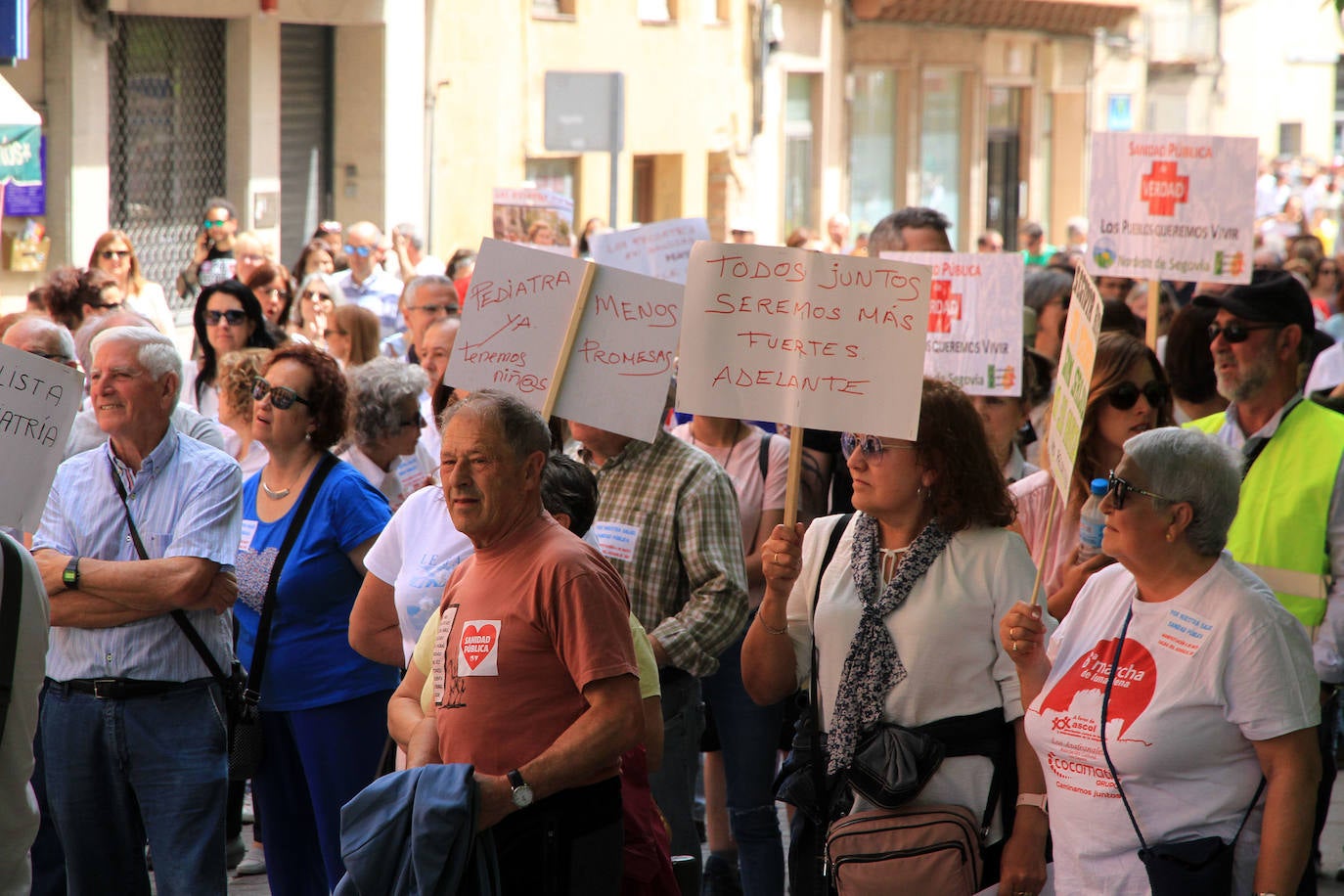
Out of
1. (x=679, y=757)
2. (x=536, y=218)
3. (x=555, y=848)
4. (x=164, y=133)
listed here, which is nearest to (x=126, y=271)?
(x=536, y=218)

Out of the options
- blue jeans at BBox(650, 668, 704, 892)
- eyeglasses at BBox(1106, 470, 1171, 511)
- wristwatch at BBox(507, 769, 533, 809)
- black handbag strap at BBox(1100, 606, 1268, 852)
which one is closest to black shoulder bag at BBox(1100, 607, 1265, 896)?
black handbag strap at BBox(1100, 606, 1268, 852)

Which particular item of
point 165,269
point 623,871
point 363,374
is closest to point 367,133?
point 165,269

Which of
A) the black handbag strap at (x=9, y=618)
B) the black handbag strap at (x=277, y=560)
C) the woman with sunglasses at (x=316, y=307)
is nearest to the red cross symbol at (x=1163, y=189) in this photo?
the black handbag strap at (x=277, y=560)

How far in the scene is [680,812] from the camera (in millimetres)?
5312

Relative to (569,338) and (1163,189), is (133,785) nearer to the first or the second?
(569,338)

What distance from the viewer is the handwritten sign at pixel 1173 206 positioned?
7.51m

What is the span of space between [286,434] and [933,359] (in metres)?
2.40

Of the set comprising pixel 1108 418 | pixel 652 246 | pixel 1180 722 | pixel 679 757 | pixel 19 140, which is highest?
pixel 19 140

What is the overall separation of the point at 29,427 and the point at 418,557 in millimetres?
1032

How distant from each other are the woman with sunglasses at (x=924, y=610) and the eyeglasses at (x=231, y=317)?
3.95 m

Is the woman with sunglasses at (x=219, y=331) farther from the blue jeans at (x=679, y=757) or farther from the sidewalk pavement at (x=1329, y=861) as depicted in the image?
the blue jeans at (x=679, y=757)

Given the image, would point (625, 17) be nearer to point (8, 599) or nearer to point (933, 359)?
point (933, 359)

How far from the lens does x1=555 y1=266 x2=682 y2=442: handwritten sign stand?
16.5 feet

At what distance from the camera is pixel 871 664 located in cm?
416
